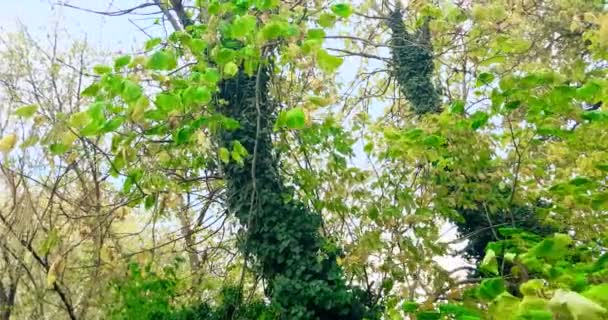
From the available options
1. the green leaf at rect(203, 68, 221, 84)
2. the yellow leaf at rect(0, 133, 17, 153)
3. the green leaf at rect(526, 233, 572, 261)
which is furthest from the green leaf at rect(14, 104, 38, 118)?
the green leaf at rect(526, 233, 572, 261)

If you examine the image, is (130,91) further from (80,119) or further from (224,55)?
(224,55)

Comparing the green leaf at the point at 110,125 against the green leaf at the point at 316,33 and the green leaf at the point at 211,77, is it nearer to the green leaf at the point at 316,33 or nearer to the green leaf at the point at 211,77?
the green leaf at the point at 211,77

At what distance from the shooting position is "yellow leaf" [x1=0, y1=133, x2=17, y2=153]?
241 cm

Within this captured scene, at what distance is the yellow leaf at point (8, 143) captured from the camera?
241 centimetres

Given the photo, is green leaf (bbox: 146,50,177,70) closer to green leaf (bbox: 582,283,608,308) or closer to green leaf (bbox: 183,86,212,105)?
green leaf (bbox: 183,86,212,105)

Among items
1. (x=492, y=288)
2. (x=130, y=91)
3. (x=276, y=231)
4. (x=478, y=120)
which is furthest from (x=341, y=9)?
(x=276, y=231)

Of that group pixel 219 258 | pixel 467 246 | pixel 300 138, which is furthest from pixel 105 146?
pixel 467 246

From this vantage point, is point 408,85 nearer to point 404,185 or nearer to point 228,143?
point 404,185

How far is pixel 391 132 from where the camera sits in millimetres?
3615

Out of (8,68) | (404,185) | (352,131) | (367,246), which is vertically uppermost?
(8,68)

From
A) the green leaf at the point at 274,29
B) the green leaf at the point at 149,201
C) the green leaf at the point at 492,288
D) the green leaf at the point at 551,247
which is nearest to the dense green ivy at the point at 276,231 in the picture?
the green leaf at the point at 149,201

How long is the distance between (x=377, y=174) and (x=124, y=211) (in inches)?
92.3

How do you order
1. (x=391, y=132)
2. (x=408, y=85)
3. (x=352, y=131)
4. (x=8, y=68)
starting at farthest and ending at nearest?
(x=8, y=68)
(x=408, y=85)
(x=352, y=131)
(x=391, y=132)

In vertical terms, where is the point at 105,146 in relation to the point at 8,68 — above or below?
below
